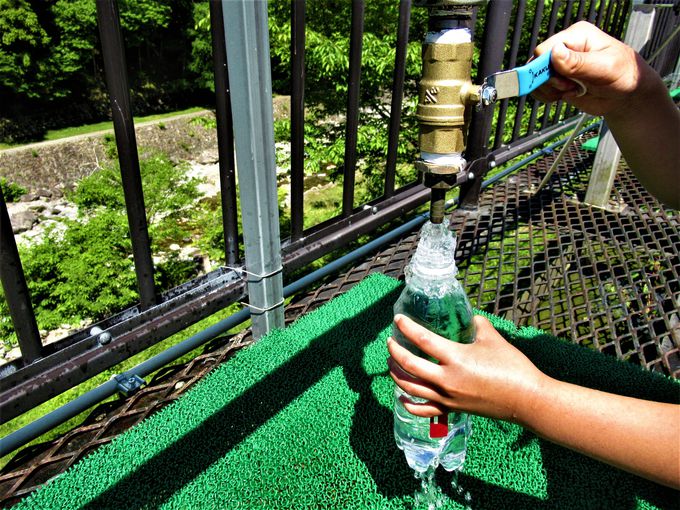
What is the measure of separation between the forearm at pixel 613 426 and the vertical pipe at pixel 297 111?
131 centimetres

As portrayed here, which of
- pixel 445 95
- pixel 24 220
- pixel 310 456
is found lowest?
pixel 24 220

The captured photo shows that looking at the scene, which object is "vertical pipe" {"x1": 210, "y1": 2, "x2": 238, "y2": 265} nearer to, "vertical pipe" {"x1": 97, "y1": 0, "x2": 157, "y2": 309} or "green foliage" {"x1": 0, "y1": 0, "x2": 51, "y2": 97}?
"vertical pipe" {"x1": 97, "y1": 0, "x2": 157, "y2": 309}

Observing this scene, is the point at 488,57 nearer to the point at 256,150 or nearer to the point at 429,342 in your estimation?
the point at 256,150

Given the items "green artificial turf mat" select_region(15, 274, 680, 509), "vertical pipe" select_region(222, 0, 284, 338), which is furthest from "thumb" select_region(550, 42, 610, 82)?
"green artificial turf mat" select_region(15, 274, 680, 509)

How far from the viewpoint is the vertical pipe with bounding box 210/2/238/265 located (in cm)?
157

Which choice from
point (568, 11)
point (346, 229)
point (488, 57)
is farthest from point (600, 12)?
point (346, 229)

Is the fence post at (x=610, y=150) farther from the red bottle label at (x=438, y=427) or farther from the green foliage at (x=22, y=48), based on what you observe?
the green foliage at (x=22, y=48)

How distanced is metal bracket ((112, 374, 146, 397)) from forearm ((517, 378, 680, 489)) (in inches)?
49.6

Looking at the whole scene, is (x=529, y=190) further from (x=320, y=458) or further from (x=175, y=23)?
(x=175, y=23)

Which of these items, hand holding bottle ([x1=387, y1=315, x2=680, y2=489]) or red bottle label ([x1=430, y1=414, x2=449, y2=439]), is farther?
red bottle label ([x1=430, y1=414, x2=449, y2=439])

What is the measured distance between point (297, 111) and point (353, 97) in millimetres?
325

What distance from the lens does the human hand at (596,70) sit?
130 cm

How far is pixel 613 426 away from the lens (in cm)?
97

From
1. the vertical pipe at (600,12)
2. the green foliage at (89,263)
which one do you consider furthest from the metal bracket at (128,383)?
the green foliage at (89,263)
